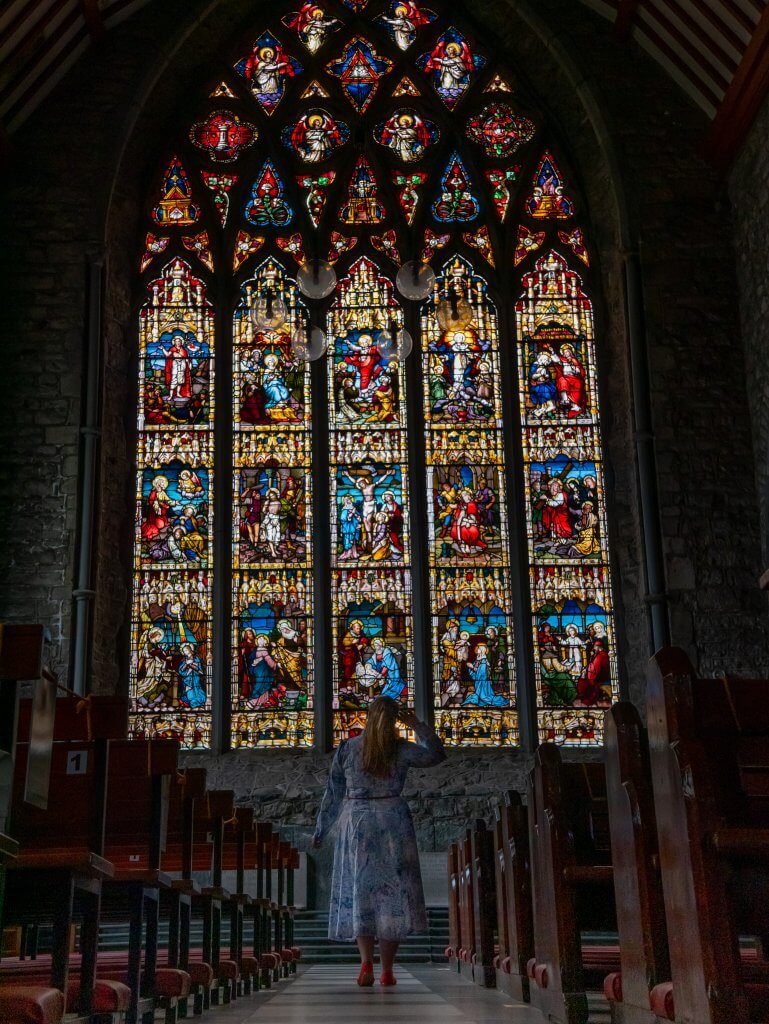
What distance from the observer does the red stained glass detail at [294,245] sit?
40.0ft

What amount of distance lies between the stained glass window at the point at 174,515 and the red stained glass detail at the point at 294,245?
0.84 m

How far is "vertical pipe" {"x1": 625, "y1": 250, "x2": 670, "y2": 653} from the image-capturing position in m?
10.3

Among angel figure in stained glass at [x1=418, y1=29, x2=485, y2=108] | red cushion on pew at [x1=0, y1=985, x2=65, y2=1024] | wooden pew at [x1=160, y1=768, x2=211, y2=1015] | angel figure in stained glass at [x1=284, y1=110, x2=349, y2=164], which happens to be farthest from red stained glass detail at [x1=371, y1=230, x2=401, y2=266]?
red cushion on pew at [x1=0, y1=985, x2=65, y2=1024]

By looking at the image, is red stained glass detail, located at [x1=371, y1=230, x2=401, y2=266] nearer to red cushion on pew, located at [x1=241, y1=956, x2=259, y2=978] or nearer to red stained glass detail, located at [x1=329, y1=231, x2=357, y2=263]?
red stained glass detail, located at [x1=329, y1=231, x2=357, y2=263]

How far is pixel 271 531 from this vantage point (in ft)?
37.3

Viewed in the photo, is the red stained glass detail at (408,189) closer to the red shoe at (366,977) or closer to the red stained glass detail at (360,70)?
the red stained glass detail at (360,70)

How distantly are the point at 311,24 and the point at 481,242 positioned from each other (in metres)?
2.78

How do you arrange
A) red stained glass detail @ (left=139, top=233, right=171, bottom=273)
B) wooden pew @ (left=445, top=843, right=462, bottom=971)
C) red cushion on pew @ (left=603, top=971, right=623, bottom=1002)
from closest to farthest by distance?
red cushion on pew @ (left=603, top=971, right=623, bottom=1002), wooden pew @ (left=445, top=843, right=462, bottom=971), red stained glass detail @ (left=139, top=233, right=171, bottom=273)

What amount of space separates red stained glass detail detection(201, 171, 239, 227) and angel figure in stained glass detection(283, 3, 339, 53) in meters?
1.59

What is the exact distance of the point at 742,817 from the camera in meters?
2.79

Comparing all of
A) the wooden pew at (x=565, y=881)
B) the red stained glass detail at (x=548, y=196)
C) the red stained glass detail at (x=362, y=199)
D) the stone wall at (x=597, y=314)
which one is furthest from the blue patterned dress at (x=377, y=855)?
the red stained glass detail at (x=548, y=196)

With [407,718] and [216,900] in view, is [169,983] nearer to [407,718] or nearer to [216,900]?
[216,900]

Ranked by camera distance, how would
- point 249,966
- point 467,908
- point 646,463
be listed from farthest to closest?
1. point 646,463
2. point 467,908
3. point 249,966

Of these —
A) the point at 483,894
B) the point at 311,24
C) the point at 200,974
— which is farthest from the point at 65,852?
the point at 311,24
